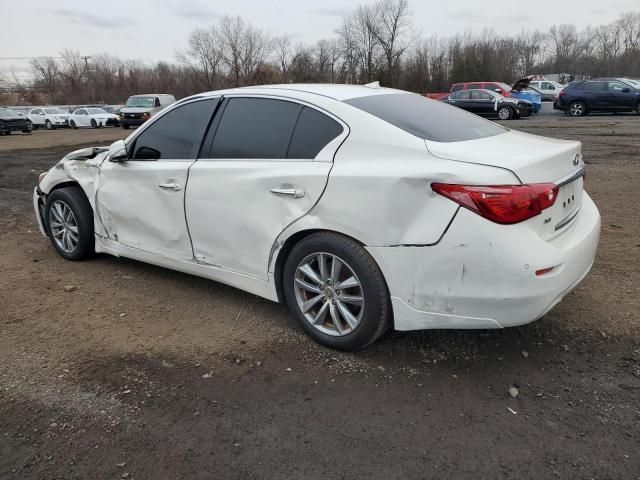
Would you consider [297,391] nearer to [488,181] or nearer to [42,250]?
Answer: [488,181]

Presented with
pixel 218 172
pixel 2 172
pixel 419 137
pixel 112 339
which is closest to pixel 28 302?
pixel 112 339

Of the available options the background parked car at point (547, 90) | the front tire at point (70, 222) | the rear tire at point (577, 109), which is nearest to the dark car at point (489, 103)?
the rear tire at point (577, 109)

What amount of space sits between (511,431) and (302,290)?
4.77ft

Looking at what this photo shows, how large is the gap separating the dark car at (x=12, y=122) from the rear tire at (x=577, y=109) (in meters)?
27.1

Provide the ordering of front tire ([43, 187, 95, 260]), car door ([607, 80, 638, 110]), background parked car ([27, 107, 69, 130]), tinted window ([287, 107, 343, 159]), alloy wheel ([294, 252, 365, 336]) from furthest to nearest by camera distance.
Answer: background parked car ([27, 107, 69, 130]) → car door ([607, 80, 638, 110]) → front tire ([43, 187, 95, 260]) → tinted window ([287, 107, 343, 159]) → alloy wheel ([294, 252, 365, 336])

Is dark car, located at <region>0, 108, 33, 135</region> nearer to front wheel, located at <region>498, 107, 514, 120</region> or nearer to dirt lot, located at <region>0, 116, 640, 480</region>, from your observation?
front wheel, located at <region>498, 107, 514, 120</region>

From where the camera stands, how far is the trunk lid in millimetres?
2717

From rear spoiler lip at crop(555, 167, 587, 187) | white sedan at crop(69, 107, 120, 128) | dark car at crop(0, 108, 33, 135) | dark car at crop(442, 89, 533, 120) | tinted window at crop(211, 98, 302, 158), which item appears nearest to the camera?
rear spoiler lip at crop(555, 167, 587, 187)

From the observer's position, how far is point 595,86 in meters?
22.5

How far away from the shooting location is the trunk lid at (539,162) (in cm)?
272

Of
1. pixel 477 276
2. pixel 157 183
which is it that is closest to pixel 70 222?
pixel 157 183

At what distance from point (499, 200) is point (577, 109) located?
23807 millimetres

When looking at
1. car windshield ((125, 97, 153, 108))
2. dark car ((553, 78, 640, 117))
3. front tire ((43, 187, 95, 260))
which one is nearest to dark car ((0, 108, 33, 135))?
car windshield ((125, 97, 153, 108))

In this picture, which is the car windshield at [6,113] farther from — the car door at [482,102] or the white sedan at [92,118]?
the car door at [482,102]
